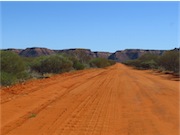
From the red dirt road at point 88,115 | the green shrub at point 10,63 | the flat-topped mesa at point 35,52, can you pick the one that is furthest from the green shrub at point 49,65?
the flat-topped mesa at point 35,52

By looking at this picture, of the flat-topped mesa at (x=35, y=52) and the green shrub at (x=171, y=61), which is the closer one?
the green shrub at (x=171, y=61)

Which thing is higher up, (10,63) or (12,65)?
(10,63)

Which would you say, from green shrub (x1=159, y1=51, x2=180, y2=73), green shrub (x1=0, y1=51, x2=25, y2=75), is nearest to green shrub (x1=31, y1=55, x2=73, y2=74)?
green shrub (x1=0, y1=51, x2=25, y2=75)

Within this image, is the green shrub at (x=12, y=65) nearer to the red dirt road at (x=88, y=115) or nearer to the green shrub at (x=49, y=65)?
the red dirt road at (x=88, y=115)

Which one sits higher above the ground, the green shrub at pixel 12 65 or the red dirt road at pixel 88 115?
the green shrub at pixel 12 65

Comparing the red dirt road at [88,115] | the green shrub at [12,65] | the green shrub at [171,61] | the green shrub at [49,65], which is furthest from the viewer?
the green shrub at [171,61]

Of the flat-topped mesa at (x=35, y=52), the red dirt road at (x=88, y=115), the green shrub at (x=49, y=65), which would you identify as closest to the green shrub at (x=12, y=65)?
the red dirt road at (x=88, y=115)

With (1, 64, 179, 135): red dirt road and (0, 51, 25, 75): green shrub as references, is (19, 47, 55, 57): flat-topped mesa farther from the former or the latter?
(1, 64, 179, 135): red dirt road

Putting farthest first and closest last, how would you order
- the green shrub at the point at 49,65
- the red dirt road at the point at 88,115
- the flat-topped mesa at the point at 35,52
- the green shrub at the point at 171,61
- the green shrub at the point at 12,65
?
1. the flat-topped mesa at the point at 35,52
2. the green shrub at the point at 171,61
3. the green shrub at the point at 49,65
4. the green shrub at the point at 12,65
5. the red dirt road at the point at 88,115

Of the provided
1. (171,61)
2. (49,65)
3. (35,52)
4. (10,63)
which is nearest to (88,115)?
(10,63)

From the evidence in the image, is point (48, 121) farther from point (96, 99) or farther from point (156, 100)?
point (156, 100)

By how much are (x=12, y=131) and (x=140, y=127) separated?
3204mm

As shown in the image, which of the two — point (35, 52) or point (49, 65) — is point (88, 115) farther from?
point (35, 52)

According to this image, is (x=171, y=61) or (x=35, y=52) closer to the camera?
(x=171, y=61)
